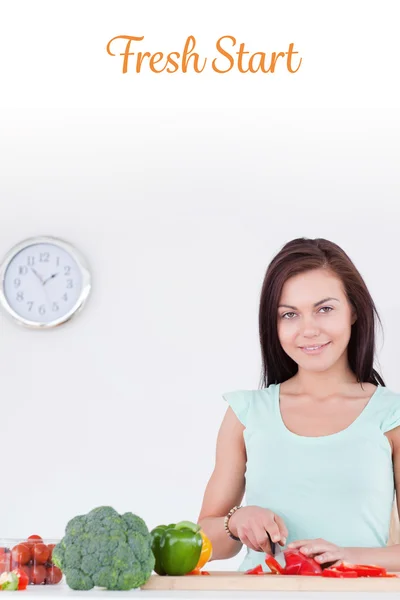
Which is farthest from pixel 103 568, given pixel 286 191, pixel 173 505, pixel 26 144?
pixel 26 144

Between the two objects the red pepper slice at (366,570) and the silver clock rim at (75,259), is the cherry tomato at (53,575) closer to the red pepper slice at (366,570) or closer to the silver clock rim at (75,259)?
the red pepper slice at (366,570)

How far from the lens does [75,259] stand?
3.93m

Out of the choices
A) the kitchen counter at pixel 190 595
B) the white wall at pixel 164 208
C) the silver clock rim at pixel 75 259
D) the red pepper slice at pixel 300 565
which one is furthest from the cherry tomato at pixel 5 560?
the silver clock rim at pixel 75 259

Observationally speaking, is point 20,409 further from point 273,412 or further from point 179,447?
point 273,412

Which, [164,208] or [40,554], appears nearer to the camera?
[40,554]

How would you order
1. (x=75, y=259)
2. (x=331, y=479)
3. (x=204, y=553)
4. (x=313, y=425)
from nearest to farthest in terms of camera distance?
(x=204, y=553)
(x=331, y=479)
(x=313, y=425)
(x=75, y=259)

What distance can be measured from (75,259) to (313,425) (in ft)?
6.30

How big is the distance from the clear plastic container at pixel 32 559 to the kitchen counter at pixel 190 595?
0.44ft

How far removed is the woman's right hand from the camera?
179 cm

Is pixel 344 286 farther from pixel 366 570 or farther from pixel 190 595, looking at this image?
pixel 190 595

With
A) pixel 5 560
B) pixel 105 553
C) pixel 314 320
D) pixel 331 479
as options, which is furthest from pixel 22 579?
pixel 314 320

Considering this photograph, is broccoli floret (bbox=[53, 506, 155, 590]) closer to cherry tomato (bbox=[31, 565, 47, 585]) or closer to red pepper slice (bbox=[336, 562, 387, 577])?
cherry tomato (bbox=[31, 565, 47, 585])

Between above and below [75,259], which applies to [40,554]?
below

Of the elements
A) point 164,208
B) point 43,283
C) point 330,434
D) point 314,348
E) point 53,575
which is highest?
point 164,208
